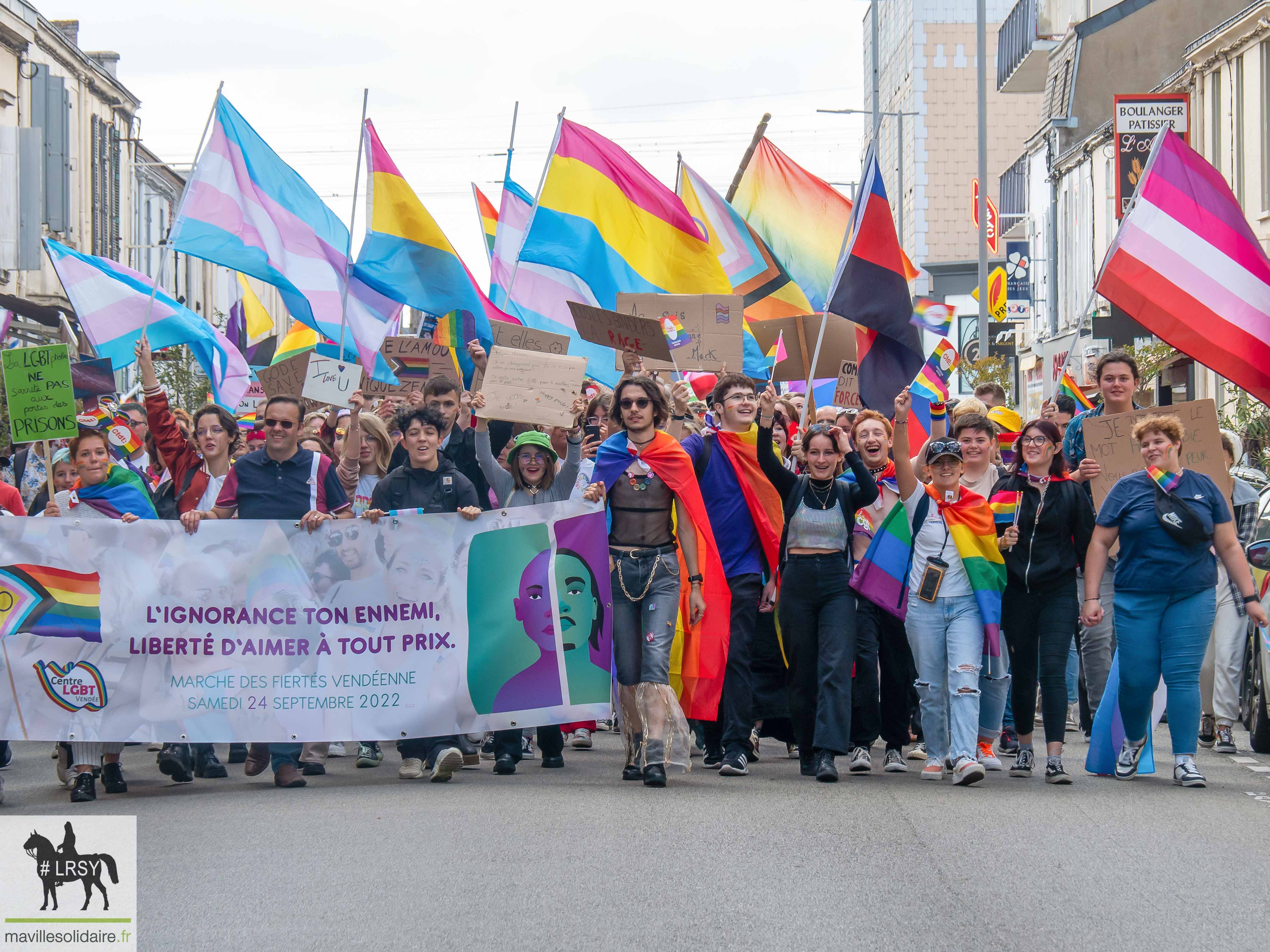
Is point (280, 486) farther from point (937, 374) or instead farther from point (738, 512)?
point (937, 374)

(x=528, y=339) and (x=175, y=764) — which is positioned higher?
(x=528, y=339)

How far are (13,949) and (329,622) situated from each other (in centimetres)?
365

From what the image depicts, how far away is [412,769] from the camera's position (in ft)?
27.9

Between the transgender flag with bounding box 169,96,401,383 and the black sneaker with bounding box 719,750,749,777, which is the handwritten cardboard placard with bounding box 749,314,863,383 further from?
the black sneaker with bounding box 719,750,749,777

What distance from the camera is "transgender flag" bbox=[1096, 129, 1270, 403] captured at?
965 centimetres

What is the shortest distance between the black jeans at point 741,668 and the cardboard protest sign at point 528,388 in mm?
1682

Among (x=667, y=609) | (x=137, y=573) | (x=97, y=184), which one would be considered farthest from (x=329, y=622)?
(x=97, y=184)

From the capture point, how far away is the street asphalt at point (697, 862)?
16.9ft

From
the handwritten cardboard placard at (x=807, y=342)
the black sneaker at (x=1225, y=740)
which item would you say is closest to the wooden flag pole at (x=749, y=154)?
the handwritten cardboard placard at (x=807, y=342)

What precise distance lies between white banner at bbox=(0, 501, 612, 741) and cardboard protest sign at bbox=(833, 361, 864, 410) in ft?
15.6

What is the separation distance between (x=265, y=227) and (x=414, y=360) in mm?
1599

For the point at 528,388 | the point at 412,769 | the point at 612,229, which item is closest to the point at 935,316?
the point at 612,229

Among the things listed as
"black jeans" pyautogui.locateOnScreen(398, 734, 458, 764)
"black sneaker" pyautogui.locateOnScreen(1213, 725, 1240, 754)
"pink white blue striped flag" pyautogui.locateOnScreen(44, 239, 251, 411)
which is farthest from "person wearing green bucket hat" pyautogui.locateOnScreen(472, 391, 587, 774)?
"pink white blue striped flag" pyautogui.locateOnScreen(44, 239, 251, 411)

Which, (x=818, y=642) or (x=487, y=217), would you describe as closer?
(x=818, y=642)
